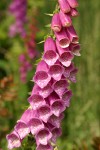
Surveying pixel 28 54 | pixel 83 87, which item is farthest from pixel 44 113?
pixel 83 87

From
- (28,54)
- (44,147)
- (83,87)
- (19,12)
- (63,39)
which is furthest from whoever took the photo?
(19,12)

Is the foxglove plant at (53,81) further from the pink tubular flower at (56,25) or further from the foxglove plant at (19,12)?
the foxglove plant at (19,12)

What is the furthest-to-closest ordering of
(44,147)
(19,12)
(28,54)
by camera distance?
(19,12) → (28,54) → (44,147)

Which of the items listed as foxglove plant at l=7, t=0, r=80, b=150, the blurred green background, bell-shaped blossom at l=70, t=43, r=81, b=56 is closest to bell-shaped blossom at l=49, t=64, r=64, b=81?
foxglove plant at l=7, t=0, r=80, b=150

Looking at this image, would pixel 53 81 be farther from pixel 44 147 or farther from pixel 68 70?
pixel 44 147

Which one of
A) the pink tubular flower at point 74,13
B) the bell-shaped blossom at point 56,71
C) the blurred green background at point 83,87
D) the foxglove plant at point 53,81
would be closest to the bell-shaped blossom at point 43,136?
the foxglove plant at point 53,81
